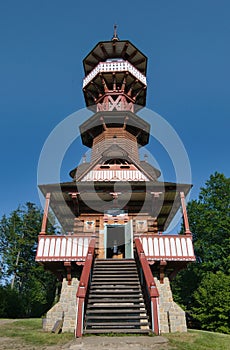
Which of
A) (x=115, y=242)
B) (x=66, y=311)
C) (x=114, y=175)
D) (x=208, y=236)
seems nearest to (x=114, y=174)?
(x=114, y=175)

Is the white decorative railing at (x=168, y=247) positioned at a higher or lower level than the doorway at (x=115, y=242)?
lower

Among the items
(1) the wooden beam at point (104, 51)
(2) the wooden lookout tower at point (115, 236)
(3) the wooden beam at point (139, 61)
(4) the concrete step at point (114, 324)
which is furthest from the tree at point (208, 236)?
(4) the concrete step at point (114, 324)

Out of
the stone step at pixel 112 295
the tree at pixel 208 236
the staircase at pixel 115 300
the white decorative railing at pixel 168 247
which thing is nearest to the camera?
the staircase at pixel 115 300

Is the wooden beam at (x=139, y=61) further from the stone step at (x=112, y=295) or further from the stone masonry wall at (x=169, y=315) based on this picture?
the stone step at (x=112, y=295)

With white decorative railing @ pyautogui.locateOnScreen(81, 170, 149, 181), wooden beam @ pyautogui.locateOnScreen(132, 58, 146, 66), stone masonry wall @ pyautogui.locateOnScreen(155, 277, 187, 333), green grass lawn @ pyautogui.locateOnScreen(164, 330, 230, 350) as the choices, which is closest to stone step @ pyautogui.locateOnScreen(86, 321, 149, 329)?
green grass lawn @ pyautogui.locateOnScreen(164, 330, 230, 350)

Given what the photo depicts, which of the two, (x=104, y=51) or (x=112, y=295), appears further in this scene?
(x=104, y=51)

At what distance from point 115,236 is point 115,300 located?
8487 mm

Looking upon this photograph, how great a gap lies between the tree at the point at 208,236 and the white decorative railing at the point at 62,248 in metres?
18.3

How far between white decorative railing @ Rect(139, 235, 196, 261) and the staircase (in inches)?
36.3

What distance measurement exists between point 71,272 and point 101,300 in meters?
3.53

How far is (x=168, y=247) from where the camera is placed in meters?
12.0

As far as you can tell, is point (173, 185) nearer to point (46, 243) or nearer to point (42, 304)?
point (46, 243)

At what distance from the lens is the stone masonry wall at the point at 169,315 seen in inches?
430

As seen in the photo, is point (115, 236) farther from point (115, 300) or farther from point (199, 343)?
point (199, 343)
